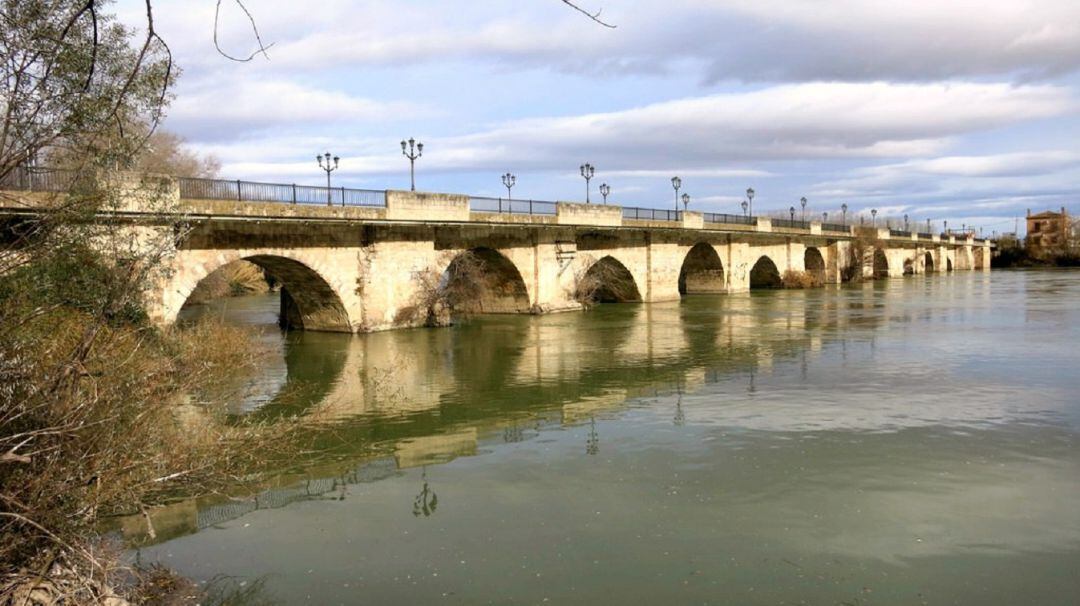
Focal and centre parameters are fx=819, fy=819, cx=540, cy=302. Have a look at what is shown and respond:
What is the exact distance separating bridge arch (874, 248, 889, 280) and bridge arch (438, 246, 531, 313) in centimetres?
4798

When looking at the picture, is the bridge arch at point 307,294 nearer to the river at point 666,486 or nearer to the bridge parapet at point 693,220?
the river at point 666,486

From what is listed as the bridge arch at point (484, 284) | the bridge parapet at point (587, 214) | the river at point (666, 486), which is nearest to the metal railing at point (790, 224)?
the bridge parapet at point (587, 214)

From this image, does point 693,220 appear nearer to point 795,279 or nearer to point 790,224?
point 795,279

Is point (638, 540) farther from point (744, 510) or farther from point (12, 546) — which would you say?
point (12, 546)

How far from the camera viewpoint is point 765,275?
56.1 meters

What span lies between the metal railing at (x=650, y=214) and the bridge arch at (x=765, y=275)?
12020mm

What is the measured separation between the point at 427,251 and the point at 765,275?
34.2 meters

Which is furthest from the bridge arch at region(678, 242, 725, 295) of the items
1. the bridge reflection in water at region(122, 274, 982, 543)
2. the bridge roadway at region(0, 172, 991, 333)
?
the bridge reflection in water at region(122, 274, 982, 543)

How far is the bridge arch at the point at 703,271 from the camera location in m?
47.2

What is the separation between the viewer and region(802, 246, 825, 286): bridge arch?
197 ft

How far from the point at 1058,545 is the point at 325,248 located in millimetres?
20712

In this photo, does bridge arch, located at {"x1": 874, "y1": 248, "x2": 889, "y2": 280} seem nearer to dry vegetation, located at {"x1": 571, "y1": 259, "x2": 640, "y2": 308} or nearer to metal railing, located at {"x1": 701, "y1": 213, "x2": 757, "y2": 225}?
metal railing, located at {"x1": 701, "y1": 213, "x2": 757, "y2": 225}

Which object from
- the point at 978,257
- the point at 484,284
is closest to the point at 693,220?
the point at 484,284

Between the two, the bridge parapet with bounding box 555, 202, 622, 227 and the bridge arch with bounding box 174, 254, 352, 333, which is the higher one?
the bridge parapet with bounding box 555, 202, 622, 227
